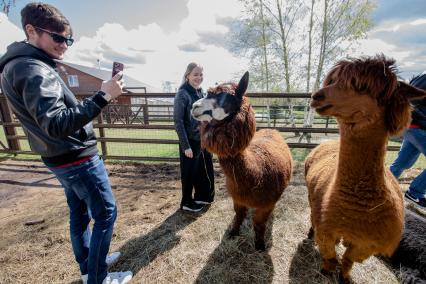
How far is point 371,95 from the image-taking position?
1.43 meters

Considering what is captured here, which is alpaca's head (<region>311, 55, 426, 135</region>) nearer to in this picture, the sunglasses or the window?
the sunglasses

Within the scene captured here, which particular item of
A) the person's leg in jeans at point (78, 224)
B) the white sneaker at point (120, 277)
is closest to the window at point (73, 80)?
the person's leg in jeans at point (78, 224)

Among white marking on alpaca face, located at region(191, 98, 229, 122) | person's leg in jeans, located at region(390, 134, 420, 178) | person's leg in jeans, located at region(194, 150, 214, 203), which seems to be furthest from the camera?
person's leg in jeans, located at region(194, 150, 214, 203)

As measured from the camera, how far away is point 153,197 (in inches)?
164

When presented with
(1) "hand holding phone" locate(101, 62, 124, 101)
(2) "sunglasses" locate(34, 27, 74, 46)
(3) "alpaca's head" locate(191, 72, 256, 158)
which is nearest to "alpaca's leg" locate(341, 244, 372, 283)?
(3) "alpaca's head" locate(191, 72, 256, 158)

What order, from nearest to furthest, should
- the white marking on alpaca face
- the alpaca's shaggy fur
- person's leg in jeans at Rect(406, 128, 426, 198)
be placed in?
the white marking on alpaca face, the alpaca's shaggy fur, person's leg in jeans at Rect(406, 128, 426, 198)

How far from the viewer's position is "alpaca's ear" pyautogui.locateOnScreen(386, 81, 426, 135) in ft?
4.71

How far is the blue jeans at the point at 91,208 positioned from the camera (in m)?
1.72

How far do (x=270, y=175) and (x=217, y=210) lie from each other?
4.70 ft

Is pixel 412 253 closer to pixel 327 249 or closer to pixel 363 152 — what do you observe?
pixel 327 249

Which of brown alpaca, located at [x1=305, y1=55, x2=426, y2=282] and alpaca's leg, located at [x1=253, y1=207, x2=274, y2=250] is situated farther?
alpaca's leg, located at [x1=253, y1=207, x2=274, y2=250]

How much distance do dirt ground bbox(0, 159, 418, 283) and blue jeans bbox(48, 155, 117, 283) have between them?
0.60 metres

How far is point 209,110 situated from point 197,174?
1.72 metres

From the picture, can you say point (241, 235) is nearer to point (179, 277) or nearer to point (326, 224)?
point (179, 277)
